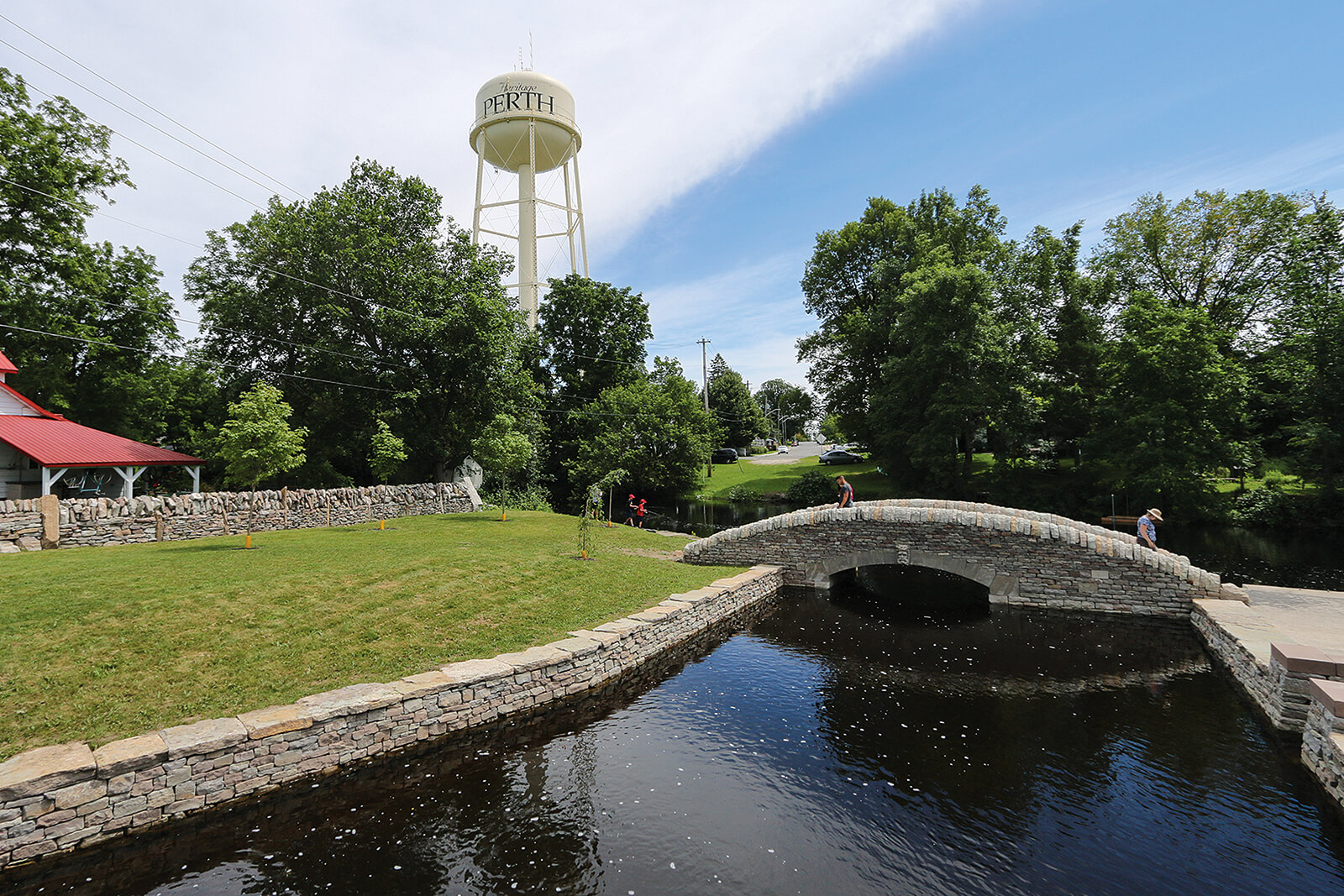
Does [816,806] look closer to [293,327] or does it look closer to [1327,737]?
[1327,737]

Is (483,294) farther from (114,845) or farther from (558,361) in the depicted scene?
(114,845)

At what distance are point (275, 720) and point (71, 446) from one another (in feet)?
72.7

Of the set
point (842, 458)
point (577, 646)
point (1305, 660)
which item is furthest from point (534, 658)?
point (842, 458)

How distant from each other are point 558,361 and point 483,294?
1492 centimetres

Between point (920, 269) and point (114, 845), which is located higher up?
point (920, 269)

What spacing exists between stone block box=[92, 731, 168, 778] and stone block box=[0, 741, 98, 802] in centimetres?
8

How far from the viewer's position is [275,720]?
6.97 m

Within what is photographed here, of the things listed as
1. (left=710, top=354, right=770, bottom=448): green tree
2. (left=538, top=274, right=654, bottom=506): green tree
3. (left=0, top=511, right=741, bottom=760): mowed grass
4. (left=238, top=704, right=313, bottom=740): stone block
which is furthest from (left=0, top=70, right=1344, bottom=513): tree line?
(left=710, top=354, right=770, bottom=448): green tree

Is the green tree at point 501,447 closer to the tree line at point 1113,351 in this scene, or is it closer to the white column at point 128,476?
the white column at point 128,476

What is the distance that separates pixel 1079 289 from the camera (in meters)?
32.5

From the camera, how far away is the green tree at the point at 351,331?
89.0ft

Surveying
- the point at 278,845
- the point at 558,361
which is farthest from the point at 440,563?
the point at 558,361

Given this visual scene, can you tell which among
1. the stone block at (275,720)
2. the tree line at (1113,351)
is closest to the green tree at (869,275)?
the tree line at (1113,351)

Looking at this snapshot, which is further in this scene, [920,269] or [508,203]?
[508,203]
